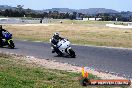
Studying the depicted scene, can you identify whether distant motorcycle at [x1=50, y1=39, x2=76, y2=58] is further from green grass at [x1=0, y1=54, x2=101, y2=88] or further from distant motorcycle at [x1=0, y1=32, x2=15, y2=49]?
green grass at [x1=0, y1=54, x2=101, y2=88]

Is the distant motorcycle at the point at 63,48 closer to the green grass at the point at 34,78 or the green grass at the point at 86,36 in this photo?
the green grass at the point at 34,78

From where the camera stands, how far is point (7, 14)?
12838cm

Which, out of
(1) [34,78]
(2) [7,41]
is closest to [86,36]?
(2) [7,41]

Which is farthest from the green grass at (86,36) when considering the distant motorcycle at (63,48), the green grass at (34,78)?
the green grass at (34,78)

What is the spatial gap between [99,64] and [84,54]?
4693 mm

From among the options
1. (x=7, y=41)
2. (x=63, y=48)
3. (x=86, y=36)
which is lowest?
(x=86, y=36)

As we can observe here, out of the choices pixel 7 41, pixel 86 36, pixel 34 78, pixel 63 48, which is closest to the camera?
pixel 34 78

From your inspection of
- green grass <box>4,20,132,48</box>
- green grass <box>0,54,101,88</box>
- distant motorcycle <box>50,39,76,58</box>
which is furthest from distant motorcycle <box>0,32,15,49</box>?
green grass <box>0,54,101,88</box>

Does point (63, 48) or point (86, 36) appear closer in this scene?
point (63, 48)

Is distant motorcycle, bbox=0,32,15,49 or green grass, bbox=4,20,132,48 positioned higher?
distant motorcycle, bbox=0,32,15,49

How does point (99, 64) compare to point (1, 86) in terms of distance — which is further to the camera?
point (99, 64)

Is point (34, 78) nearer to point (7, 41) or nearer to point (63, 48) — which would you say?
point (63, 48)

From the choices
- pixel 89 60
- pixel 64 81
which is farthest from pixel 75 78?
pixel 89 60

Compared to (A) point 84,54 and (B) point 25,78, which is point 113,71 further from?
(A) point 84,54
